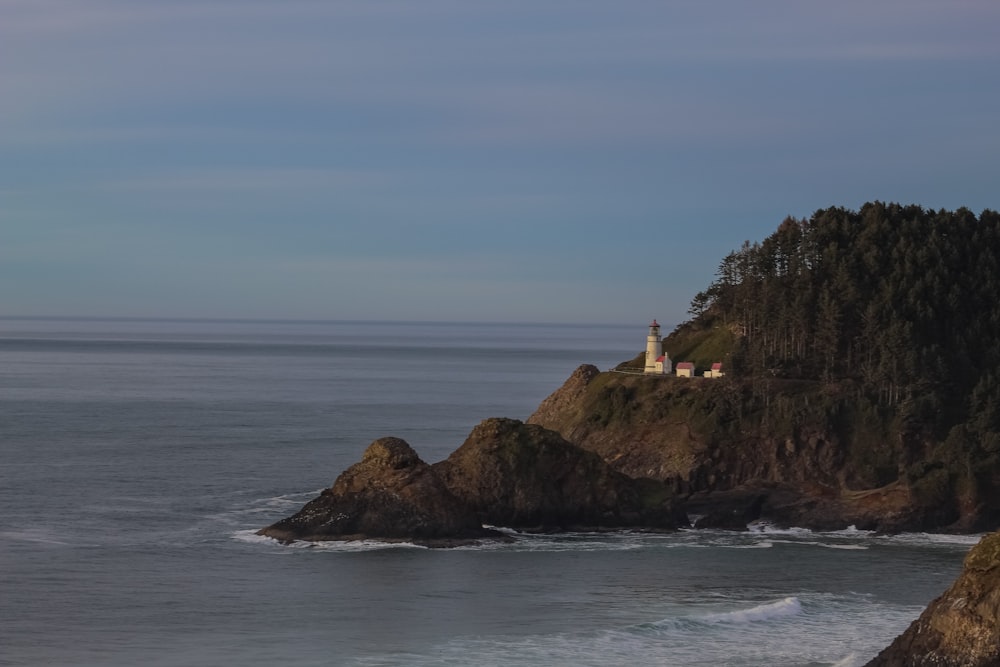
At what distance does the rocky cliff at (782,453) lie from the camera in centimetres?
7794

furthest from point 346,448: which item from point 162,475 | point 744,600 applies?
point 744,600

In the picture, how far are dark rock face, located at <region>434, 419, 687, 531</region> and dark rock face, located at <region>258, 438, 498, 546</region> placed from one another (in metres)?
2.97

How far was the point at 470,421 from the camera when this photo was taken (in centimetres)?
14550

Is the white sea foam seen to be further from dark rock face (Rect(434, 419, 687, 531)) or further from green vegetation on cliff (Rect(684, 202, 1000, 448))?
green vegetation on cliff (Rect(684, 202, 1000, 448))

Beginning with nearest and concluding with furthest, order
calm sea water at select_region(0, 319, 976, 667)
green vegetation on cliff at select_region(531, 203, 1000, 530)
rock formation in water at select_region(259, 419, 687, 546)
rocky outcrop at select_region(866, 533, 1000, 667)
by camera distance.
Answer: rocky outcrop at select_region(866, 533, 1000, 667)
calm sea water at select_region(0, 319, 976, 667)
rock formation in water at select_region(259, 419, 687, 546)
green vegetation on cliff at select_region(531, 203, 1000, 530)

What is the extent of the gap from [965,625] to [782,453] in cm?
4523

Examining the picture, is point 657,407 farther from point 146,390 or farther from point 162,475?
point 146,390

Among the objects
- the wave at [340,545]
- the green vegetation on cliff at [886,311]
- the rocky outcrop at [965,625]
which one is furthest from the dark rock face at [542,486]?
the rocky outcrop at [965,625]

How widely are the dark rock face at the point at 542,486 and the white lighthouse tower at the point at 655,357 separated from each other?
24.0m

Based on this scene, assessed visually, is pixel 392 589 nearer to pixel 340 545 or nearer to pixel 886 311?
pixel 340 545

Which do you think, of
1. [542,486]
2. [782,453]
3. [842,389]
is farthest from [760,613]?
[842,389]

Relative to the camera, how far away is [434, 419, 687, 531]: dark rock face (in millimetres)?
75625

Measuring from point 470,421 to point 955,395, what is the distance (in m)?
64.4

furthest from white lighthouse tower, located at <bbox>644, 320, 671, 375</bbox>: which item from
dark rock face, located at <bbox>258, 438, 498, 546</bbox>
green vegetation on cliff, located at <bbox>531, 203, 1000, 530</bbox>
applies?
dark rock face, located at <bbox>258, 438, 498, 546</bbox>
